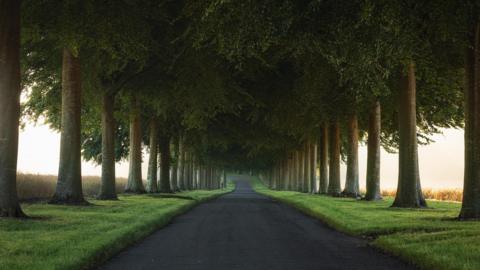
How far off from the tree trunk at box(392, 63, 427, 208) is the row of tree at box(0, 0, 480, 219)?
45mm

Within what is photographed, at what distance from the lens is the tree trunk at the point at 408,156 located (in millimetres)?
24281

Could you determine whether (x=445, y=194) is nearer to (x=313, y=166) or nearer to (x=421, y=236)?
(x=313, y=166)

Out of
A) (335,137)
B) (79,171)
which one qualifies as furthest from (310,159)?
(79,171)

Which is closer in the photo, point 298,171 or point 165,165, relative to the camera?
point 165,165

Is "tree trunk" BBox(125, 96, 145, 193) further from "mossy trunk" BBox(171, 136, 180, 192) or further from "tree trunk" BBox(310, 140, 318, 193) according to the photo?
"tree trunk" BBox(310, 140, 318, 193)

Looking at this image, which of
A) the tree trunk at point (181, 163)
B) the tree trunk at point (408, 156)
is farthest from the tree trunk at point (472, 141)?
the tree trunk at point (181, 163)

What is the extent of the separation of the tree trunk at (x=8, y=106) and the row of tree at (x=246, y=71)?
28 millimetres

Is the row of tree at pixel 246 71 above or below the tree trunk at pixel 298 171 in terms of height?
above

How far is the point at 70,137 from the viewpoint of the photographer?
78.2 ft

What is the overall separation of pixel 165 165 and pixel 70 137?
22694 mm

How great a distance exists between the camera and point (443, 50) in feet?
71.3

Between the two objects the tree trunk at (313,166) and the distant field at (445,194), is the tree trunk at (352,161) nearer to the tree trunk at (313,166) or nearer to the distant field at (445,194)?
the distant field at (445,194)

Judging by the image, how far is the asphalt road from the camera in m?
10.3

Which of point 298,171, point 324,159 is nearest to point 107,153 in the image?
point 324,159
